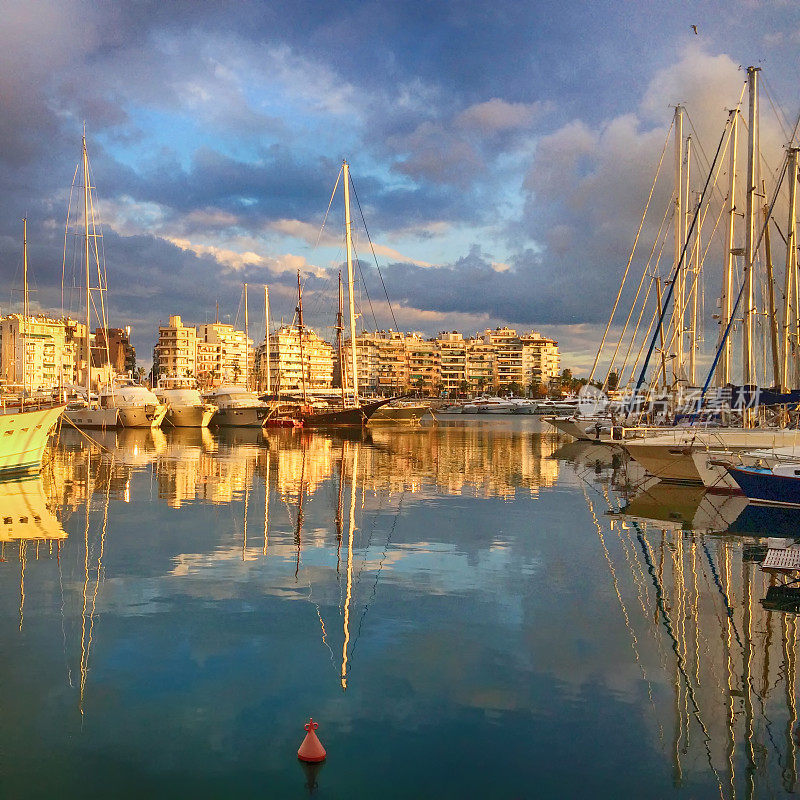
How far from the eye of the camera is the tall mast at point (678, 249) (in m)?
36.7

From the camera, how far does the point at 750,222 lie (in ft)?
98.5

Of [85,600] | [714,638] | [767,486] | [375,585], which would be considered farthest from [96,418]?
[714,638]

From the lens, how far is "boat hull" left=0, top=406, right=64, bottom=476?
86.6ft

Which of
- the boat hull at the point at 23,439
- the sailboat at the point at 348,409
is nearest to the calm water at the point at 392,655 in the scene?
the boat hull at the point at 23,439

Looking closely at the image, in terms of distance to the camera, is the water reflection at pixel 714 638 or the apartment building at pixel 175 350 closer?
the water reflection at pixel 714 638

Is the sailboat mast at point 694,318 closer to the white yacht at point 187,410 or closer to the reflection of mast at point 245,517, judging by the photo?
the reflection of mast at point 245,517

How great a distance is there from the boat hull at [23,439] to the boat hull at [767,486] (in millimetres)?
22867

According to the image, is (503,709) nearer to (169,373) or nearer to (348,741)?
(348,741)

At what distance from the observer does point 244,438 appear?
55500 mm

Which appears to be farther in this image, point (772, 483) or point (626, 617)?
point (772, 483)

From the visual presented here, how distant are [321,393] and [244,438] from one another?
177 feet

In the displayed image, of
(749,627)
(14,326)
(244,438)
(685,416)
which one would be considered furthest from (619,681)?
(14,326)

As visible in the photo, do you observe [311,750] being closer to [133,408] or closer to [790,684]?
[790,684]

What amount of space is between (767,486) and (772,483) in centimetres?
18
